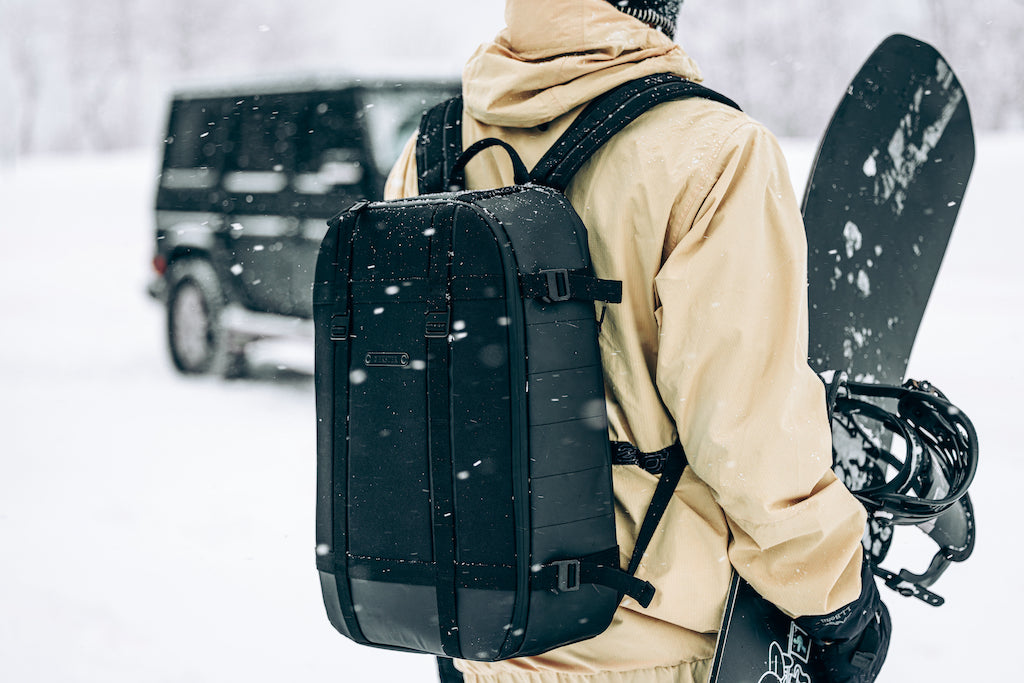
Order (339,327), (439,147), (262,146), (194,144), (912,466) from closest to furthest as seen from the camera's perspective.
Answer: (339,327) < (439,147) < (912,466) < (262,146) < (194,144)

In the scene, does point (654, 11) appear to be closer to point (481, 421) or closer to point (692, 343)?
point (692, 343)

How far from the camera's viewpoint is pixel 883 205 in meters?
2.04

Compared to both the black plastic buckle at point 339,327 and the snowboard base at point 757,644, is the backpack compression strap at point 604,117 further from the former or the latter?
the snowboard base at point 757,644

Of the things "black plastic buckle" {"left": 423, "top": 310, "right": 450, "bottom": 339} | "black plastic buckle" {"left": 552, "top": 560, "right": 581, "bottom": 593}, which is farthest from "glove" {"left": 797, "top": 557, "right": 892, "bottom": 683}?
"black plastic buckle" {"left": 423, "top": 310, "right": 450, "bottom": 339}

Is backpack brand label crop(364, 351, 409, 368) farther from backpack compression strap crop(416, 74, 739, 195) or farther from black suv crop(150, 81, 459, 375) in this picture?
black suv crop(150, 81, 459, 375)

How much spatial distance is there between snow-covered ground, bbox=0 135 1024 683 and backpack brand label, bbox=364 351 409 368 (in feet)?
5.95

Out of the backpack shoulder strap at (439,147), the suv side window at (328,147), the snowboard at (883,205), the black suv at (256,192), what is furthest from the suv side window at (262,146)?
the backpack shoulder strap at (439,147)

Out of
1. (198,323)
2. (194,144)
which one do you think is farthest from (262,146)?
(198,323)

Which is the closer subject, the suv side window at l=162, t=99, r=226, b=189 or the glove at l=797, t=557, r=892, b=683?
the glove at l=797, t=557, r=892, b=683

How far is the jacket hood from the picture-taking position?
1282 mm

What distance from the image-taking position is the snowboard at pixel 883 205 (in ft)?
6.39

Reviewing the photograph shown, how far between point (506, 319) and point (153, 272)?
20.7 ft

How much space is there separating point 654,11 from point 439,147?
388 mm

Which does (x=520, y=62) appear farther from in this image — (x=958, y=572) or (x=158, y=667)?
(x=958, y=572)
